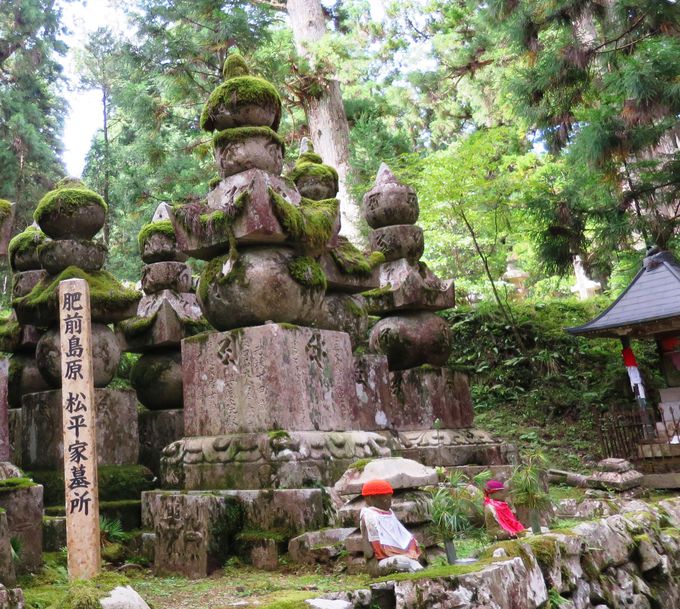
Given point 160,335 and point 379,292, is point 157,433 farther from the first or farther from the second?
point 379,292

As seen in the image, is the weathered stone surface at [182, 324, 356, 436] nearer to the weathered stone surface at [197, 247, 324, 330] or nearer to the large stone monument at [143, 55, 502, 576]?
the large stone monument at [143, 55, 502, 576]

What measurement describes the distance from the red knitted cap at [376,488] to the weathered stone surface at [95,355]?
11.7 feet

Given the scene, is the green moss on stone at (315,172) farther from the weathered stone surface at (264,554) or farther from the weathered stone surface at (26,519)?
the weathered stone surface at (26,519)

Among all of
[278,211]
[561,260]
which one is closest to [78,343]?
[278,211]

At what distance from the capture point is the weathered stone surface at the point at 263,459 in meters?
5.10

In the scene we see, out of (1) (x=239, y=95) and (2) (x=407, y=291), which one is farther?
(2) (x=407, y=291)

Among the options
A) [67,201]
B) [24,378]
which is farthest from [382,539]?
[24,378]

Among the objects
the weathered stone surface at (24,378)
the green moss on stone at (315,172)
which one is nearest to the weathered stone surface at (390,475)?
the green moss on stone at (315,172)

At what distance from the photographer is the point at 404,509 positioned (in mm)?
4504

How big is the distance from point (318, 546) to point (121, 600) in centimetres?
184

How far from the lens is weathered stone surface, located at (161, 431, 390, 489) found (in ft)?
16.7

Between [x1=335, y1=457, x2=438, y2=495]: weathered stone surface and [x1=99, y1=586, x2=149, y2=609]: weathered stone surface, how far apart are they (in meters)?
1.66

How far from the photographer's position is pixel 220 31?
50.7 feet

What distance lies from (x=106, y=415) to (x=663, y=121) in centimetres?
866
